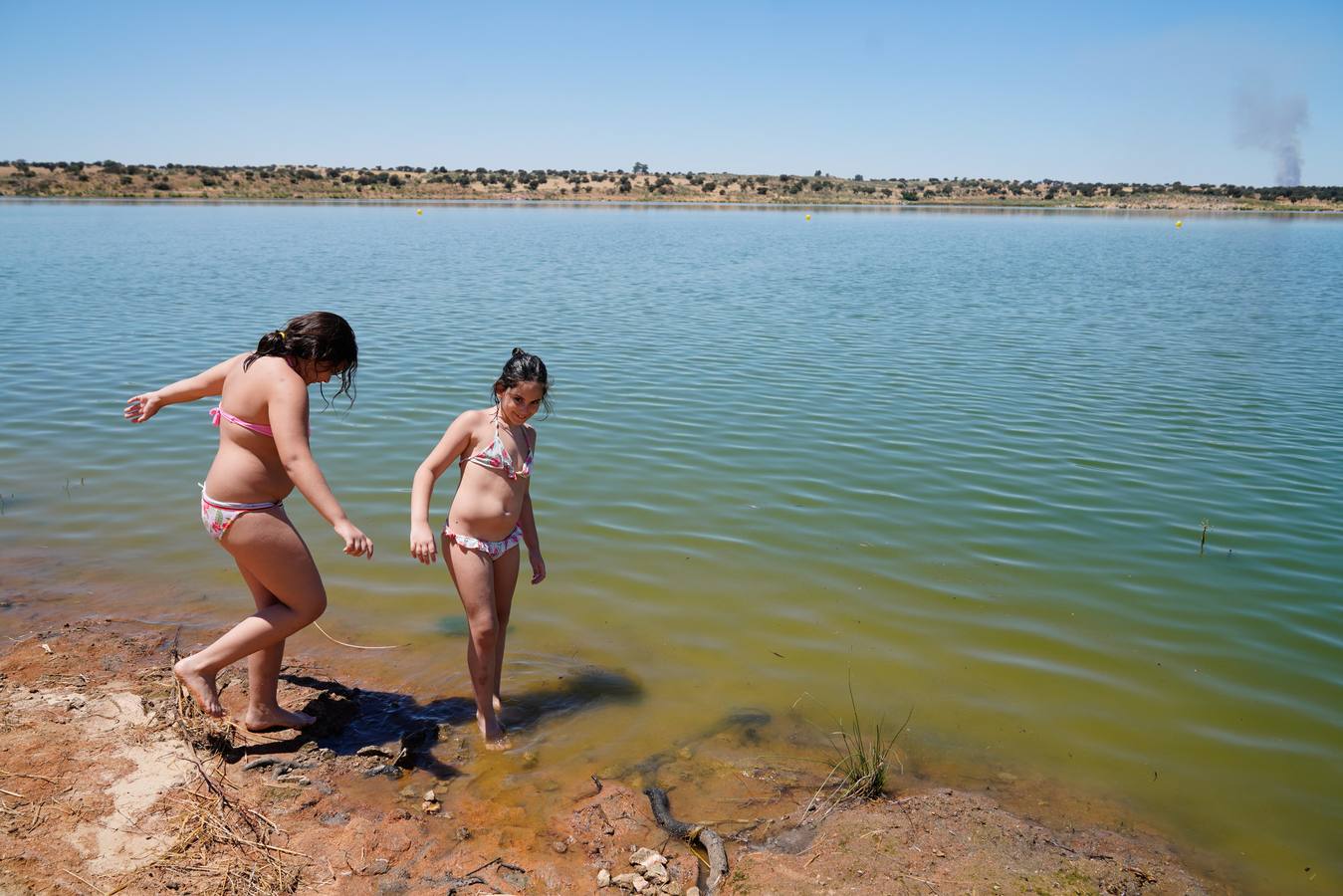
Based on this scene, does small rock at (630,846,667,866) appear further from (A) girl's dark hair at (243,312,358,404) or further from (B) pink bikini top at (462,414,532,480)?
(A) girl's dark hair at (243,312,358,404)

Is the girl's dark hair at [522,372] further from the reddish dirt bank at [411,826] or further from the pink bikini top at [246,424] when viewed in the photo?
the reddish dirt bank at [411,826]

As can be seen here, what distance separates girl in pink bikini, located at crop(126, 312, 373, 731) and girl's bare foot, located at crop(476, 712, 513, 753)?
955mm

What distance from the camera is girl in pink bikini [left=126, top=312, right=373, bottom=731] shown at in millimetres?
3756

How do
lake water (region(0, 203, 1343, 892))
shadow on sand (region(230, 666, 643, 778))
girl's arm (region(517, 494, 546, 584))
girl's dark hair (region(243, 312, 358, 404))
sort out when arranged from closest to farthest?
girl's dark hair (region(243, 312, 358, 404)) < shadow on sand (region(230, 666, 643, 778)) < girl's arm (region(517, 494, 546, 584)) < lake water (region(0, 203, 1343, 892))

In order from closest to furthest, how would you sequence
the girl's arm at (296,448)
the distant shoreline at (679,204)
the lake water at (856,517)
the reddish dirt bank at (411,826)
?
the reddish dirt bank at (411,826)
the girl's arm at (296,448)
the lake water at (856,517)
the distant shoreline at (679,204)

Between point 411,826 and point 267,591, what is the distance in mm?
1208

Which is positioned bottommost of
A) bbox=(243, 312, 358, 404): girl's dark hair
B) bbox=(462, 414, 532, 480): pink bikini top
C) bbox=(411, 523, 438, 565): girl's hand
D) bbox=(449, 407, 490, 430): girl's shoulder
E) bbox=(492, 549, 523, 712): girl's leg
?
bbox=(492, 549, 523, 712): girl's leg

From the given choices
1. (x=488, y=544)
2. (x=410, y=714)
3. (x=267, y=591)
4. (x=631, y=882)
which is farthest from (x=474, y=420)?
(x=631, y=882)

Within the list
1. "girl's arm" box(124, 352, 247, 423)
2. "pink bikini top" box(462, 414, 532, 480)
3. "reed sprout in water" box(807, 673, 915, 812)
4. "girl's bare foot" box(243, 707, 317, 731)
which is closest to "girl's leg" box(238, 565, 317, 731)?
"girl's bare foot" box(243, 707, 317, 731)

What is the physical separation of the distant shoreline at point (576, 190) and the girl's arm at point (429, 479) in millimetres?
66654

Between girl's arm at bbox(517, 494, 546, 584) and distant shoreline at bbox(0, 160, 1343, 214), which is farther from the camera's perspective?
distant shoreline at bbox(0, 160, 1343, 214)

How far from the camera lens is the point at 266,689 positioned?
4.31m

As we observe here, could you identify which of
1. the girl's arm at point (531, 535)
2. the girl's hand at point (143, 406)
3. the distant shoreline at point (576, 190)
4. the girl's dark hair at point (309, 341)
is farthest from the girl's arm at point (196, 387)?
the distant shoreline at point (576, 190)

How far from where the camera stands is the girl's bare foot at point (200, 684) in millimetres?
4004
